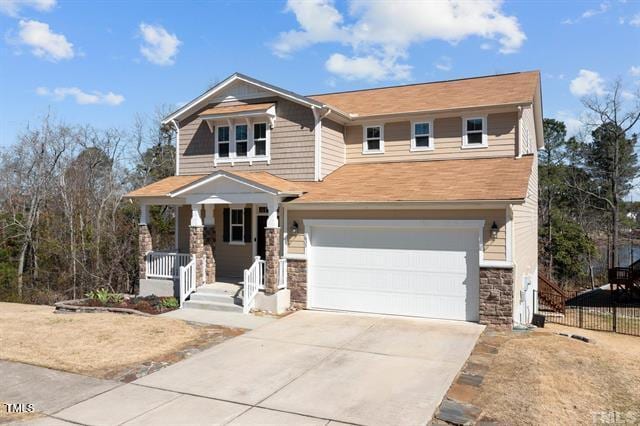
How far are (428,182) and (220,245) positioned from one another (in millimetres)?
7146

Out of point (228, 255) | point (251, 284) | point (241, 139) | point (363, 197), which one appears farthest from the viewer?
point (228, 255)

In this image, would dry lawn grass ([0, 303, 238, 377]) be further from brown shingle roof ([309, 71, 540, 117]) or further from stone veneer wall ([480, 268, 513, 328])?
brown shingle roof ([309, 71, 540, 117])

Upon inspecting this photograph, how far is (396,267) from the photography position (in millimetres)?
12156

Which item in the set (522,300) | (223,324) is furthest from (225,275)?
(522,300)

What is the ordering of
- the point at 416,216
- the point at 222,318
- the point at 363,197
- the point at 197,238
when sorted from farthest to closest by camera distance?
the point at 197,238 < the point at 363,197 < the point at 222,318 < the point at 416,216

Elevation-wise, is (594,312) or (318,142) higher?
(318,142)

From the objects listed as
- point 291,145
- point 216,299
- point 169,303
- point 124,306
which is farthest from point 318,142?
point 124,306

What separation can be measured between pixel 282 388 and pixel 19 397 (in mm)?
3674

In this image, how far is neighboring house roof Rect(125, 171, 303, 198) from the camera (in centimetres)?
1282

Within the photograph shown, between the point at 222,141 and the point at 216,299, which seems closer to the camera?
the point at 216,299

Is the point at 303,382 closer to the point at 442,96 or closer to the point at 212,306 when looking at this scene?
the point at 212,306

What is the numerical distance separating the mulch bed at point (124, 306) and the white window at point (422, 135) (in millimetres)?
8726

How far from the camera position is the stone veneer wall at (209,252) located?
47.2ft

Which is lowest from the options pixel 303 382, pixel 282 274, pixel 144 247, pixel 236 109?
pixel 303 382
